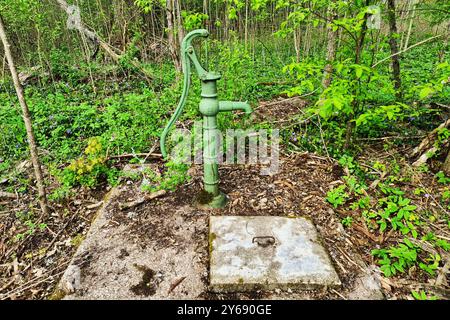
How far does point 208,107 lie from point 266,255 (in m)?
0.99

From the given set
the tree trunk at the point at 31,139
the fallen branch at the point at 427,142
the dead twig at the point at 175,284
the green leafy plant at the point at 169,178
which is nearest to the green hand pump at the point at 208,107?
the green leafy plant at the point at 169,178

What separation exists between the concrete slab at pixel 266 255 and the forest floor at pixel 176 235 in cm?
6

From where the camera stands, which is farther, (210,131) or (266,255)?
(210,131)

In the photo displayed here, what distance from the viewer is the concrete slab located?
1.58 metres

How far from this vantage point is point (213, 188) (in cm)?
221

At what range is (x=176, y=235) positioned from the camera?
196cm

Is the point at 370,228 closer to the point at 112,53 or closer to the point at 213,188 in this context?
the point at 213,188

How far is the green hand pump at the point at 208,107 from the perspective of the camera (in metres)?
1.86

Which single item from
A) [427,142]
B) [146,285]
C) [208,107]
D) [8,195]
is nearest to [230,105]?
[208,107]

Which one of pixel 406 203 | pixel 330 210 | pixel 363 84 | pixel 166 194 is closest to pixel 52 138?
pixel 166 194

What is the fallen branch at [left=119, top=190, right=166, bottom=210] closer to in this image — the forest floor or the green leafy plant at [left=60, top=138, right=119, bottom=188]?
the forest floor

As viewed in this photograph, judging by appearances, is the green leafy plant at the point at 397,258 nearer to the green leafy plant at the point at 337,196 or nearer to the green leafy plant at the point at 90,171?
the green leafy plant at the point at 337,196

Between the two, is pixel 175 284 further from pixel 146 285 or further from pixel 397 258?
pixel 397 258

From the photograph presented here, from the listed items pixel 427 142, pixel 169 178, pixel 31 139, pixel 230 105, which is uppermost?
pixel 230 105
